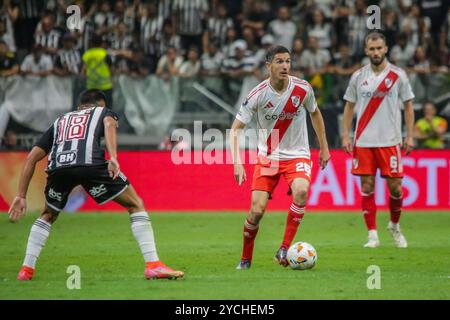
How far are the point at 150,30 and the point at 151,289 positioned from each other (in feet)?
43.9

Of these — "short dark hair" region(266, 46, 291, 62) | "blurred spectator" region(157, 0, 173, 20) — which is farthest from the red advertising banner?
"short dark hair" region(266, 46, 291, 62)

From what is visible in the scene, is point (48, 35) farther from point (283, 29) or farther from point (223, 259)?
point (223, 259)

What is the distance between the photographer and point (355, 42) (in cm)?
2152

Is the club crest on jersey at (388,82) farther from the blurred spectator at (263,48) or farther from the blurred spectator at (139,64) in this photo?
the blurred spectator at (139,64)

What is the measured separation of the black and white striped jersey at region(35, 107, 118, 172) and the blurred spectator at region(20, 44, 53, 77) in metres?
10.7

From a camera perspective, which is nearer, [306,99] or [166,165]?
[306,99]

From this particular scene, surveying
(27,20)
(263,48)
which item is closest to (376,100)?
(263,48)

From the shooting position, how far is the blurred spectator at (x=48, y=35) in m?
21.3

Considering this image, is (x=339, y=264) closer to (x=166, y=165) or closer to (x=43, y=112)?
(x=166, y=165)

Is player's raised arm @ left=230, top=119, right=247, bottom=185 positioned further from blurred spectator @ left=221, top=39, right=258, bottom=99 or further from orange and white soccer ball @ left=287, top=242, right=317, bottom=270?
blurred spectator @ left=221, top=39, right=258, bottom=99
